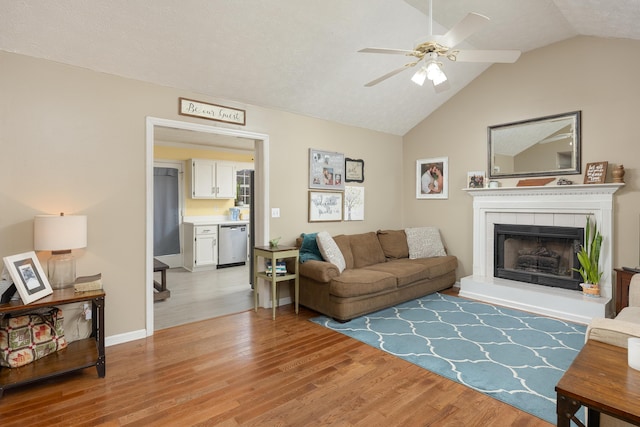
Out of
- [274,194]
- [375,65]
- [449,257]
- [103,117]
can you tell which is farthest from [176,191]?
[449,257]

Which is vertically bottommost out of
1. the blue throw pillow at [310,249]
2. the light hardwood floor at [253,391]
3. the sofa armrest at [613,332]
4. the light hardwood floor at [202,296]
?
the light hardwood floor at [253,391]

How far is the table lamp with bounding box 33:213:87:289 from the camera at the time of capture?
2.52 meters

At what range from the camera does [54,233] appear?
99.3 inches

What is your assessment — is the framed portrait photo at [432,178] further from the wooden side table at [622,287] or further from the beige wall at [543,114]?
the wooden side table at [622,287]

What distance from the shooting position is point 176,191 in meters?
6.82

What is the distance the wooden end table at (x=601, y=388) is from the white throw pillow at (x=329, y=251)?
2.68 metres

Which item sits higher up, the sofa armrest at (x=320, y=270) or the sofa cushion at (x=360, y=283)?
the sofa armrest at (x=320, y=270)

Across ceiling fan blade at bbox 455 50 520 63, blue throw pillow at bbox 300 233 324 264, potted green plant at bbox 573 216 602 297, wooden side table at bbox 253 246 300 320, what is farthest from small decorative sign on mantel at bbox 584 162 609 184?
wooden side table at bbox 253 246 300 320

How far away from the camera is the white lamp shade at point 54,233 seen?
2.51 metres

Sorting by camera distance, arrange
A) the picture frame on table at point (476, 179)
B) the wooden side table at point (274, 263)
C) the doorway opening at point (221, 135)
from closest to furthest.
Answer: the doorway opening at point (221, 135)
the wooden side table at point (274, 263)
the picture frame on table at point (476, 179)

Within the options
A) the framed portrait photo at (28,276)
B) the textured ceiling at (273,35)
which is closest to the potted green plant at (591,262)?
the textured ceiling at (273,35)

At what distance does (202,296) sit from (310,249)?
173 centimetres

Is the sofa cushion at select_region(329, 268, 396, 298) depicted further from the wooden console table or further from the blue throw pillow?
the wooden console table

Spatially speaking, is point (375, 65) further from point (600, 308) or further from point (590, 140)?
point (600, 308)
